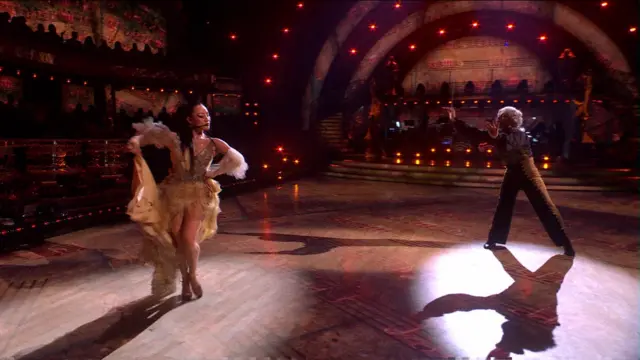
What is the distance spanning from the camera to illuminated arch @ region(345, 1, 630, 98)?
17.8 metres

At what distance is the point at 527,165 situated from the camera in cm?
557

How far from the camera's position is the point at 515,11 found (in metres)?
19.5

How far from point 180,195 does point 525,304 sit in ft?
11.4

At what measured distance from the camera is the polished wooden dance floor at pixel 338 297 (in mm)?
3248

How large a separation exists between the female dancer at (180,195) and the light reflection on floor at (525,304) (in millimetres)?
2262

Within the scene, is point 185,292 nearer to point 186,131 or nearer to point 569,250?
point 186,131

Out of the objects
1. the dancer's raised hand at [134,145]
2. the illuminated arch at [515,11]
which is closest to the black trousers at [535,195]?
the dancer's raised hand at [134,145]

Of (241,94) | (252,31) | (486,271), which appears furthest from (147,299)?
(252,31)

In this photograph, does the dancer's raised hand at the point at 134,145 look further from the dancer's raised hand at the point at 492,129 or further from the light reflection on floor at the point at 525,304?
the dancer's raised hand at the point at 492,129

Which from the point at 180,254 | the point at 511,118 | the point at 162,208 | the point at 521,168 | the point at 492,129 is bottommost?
the point at 180,254

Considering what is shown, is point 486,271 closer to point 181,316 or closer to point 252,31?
point 181,316

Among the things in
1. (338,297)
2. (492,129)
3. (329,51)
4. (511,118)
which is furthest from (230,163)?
(329,51)

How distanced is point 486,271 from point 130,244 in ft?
16.6

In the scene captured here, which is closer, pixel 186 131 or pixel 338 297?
pixel 186 131
